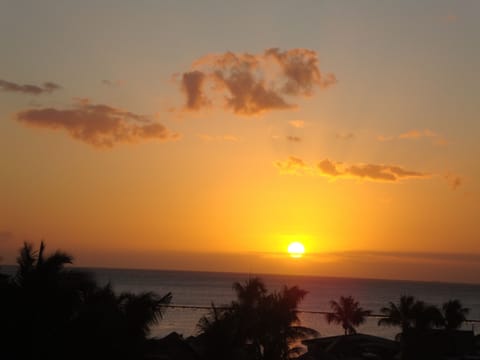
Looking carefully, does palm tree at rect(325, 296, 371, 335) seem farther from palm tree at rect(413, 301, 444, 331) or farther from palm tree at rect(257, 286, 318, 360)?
palm tree at rect(257, 286, 318, 360)

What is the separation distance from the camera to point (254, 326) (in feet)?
98.3

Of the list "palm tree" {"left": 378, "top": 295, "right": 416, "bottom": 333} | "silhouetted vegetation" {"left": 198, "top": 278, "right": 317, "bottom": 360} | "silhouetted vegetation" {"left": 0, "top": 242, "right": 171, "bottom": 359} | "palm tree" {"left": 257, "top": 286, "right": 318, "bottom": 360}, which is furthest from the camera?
"palm tree" {"left": 378, "top": 295, "right": 416, "bottom": 333}

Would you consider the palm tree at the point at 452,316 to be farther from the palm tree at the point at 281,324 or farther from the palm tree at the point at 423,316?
the palm tree at the point at 281,324

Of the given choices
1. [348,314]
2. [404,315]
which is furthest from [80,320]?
[348,314]

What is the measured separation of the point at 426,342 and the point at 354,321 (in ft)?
61.9

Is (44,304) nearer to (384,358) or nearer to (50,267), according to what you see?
(50,267)

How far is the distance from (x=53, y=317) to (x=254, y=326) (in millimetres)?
13470

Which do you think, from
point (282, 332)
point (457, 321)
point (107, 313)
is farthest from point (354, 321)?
point (107, 313)

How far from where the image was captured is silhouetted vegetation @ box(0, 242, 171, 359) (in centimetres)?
1808

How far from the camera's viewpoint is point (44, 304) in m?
18.3

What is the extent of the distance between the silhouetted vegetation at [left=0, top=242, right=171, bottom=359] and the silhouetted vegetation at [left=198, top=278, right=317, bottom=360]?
5154 mm

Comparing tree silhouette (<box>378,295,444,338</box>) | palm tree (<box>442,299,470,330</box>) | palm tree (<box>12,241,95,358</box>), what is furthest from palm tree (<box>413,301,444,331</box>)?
palm tree (<box>12,241,95,358</box>)

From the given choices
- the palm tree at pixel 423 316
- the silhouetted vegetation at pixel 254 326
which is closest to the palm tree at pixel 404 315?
the palm tree at pixel 423 316

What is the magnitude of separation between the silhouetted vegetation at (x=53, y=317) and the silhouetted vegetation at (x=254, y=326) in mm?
5154
